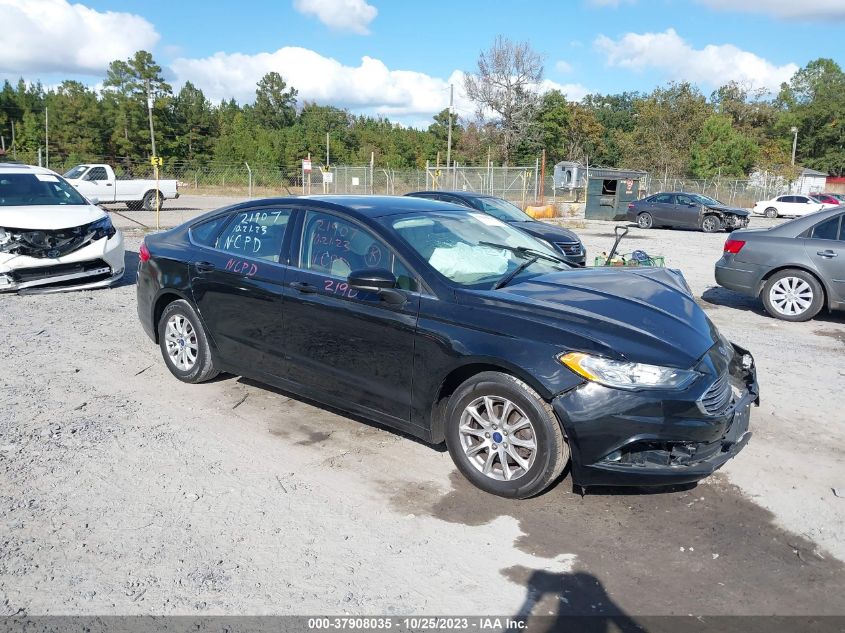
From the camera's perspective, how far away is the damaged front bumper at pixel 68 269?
894 centimetres

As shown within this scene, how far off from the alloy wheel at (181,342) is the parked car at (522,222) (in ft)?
21.8

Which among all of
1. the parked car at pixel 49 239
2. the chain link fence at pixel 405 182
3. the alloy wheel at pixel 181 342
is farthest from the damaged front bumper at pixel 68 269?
the chain link fence at pixel 405 182

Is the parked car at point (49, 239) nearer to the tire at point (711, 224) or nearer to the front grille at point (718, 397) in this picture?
the front grille at point (718, 397)

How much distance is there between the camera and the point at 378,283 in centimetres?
431

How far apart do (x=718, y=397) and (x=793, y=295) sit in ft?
19.5

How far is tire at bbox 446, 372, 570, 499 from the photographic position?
3.84 m

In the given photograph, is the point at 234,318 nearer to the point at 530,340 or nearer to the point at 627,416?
the point at 530,340

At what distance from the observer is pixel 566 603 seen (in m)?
3.14

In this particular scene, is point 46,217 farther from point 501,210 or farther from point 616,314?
point 616,314

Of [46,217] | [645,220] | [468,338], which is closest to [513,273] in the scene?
[468,338]

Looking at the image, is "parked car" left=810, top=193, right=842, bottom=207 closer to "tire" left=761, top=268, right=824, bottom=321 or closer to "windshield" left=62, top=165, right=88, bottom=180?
"tire" left=761, top=268, right=824, bottom=321

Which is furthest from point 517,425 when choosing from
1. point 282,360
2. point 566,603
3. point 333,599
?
point 282,360

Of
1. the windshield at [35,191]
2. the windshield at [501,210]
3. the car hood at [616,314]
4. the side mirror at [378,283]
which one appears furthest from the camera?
the windshield at [501,210]

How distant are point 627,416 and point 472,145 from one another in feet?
221
